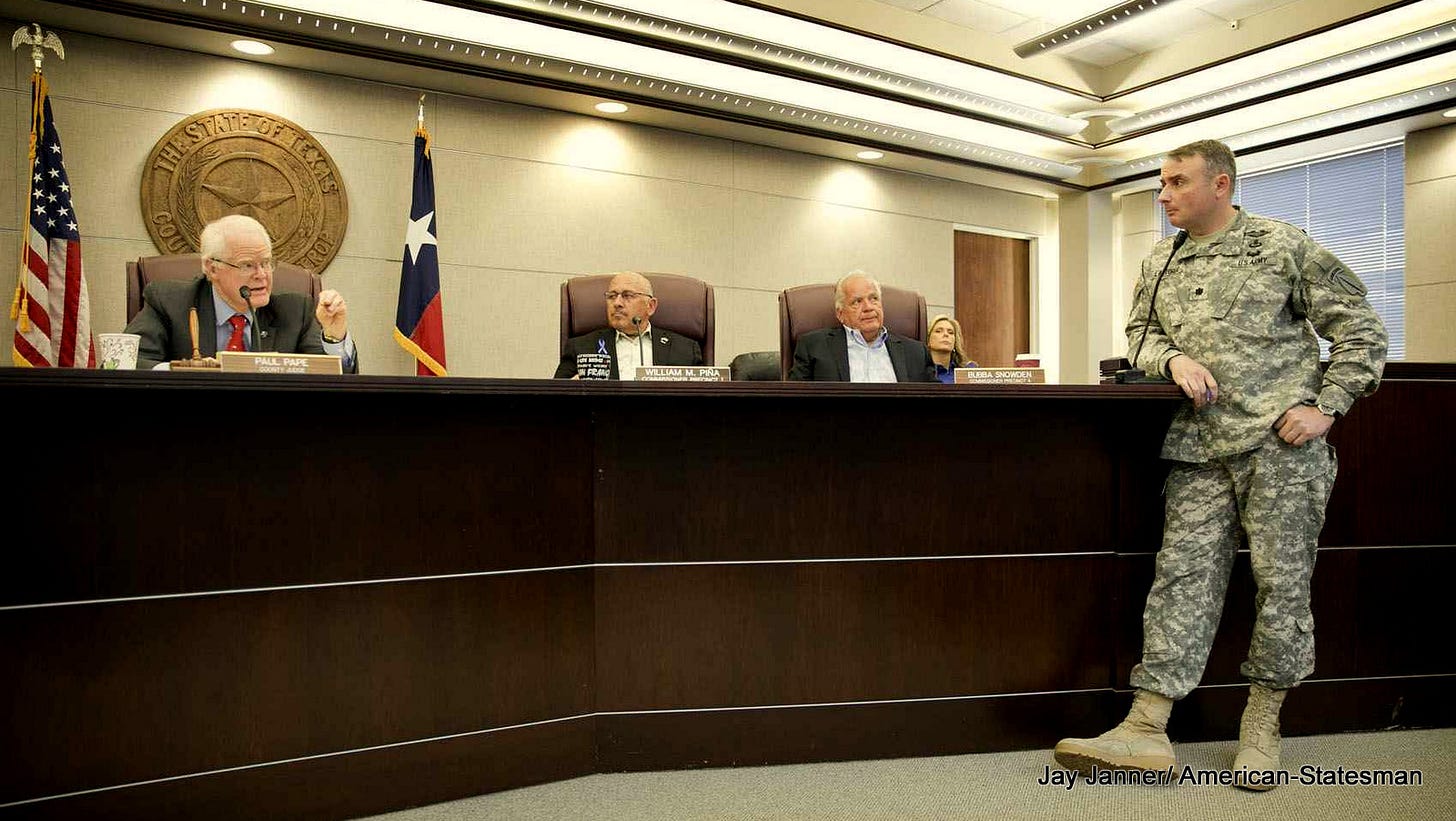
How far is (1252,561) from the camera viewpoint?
2.39 metres

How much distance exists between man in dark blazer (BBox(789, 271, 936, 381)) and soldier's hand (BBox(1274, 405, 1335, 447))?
154cm

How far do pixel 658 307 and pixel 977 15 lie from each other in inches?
136

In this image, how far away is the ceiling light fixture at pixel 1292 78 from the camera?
4.66 meters

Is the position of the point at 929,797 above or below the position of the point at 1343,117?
below

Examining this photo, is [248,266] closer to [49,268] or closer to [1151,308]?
[49,268]

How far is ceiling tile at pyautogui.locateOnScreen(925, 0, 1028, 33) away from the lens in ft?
18.4

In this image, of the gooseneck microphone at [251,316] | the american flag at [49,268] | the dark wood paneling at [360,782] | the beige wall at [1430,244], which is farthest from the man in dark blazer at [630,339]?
the beige wall at [1430,244]

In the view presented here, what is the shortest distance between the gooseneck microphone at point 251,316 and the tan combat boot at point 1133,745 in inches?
88.3

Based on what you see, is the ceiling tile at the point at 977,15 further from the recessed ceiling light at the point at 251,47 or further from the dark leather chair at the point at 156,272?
the dark leather chair at the point at 156,272

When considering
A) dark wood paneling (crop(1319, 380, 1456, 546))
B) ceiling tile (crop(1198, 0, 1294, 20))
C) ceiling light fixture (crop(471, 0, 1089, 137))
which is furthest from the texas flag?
ceiling tile (crop(1198, 0, 1294, 20))

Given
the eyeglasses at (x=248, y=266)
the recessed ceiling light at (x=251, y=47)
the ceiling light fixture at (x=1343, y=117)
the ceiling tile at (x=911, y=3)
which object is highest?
the ceiling tile at (x=911, y=3)

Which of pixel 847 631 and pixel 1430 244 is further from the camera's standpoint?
pixel 1430 244

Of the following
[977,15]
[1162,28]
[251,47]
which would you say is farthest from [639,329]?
[1162,28]

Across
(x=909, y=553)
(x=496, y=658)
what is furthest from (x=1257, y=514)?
(x=496, y=658)
